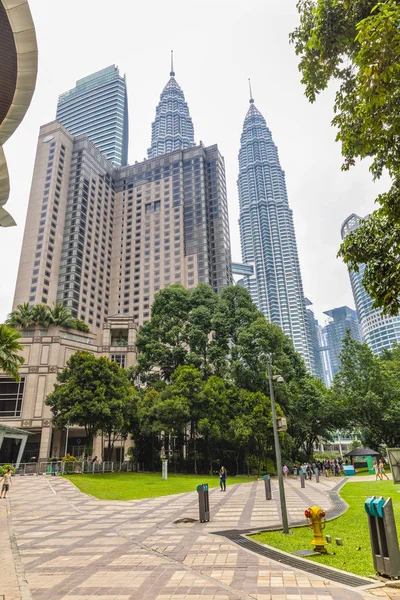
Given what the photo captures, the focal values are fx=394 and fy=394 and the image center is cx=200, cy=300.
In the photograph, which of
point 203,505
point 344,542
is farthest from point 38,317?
point 344,542

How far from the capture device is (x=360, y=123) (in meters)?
8.83

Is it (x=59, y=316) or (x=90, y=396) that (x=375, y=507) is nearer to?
(x=90, y=396)

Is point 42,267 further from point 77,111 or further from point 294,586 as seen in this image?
point 77,111

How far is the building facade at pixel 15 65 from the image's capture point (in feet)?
24.1

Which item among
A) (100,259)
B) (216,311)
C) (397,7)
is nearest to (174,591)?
(397,7)

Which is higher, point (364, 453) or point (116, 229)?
point (116, 229)

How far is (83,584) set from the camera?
7.25 metres

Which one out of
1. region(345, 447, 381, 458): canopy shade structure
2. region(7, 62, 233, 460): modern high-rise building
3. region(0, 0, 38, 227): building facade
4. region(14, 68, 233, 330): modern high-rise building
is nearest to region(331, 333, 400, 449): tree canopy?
region(345, 447, 381, 458): canopy shade structure

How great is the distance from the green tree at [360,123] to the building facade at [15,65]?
5828mm

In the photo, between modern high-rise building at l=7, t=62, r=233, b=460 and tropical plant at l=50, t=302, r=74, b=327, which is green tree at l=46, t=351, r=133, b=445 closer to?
tropical plant at l=50, t=302, r=74, b=327

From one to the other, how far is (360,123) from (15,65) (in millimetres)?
7471

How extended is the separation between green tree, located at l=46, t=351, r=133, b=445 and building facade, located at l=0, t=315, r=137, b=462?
10569mm

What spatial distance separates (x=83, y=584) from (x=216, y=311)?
40029mm

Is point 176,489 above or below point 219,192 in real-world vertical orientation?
below
